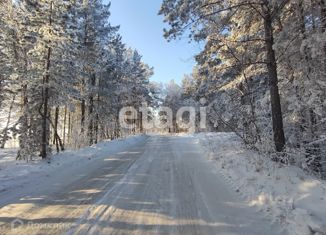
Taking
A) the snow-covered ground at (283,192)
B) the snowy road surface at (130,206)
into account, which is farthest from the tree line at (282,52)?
the snowy road surface at (130,206)

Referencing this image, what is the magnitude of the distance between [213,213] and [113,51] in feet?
98.3

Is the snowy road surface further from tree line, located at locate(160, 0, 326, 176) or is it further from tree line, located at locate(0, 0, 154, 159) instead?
tree line, located at locate(0, 0, 154, 159)

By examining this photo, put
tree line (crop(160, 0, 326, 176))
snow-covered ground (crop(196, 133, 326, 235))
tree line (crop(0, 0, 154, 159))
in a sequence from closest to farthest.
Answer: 1. snow-covered ground (crop(196, 133, 326, 235))
2. tree line (crop(160, 0, 326, 176))
3. tree line (crop(0, 0, 154, 159))

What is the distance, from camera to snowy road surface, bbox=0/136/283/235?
6.16 metres

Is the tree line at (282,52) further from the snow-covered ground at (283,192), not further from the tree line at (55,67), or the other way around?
the tree line at (55,67)

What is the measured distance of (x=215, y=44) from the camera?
48.0ft

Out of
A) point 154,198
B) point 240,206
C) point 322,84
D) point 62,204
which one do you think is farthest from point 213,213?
point 322,84

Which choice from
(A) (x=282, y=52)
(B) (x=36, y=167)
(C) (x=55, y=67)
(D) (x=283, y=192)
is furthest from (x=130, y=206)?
(C) (x=55, y=67)

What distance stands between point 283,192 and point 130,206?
11.6ft

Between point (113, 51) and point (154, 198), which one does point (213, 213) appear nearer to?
point (154, 198)

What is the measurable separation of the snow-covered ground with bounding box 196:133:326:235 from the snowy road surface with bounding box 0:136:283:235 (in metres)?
0.37

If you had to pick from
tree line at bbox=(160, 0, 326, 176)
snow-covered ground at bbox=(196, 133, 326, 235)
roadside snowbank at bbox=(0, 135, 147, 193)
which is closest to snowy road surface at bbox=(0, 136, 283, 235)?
snow-covered ground at bbox=(196, 133, 326, 235)

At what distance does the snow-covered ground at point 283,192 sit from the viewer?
20.2 feet

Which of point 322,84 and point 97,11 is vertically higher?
point 97,11
